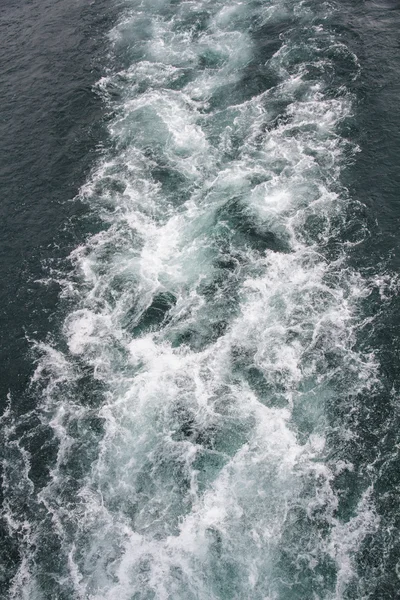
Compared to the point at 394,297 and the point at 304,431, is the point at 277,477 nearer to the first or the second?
the point at 304,431

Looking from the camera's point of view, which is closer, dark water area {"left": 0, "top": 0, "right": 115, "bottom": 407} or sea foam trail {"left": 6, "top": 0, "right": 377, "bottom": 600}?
sea foam trail {"left": 6, "top": 0, "right": 377, "bottom": 600}

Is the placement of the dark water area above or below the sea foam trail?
above

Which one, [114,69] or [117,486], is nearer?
[117,486]

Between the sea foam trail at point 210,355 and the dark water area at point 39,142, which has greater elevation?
the dark water area at point 39,142

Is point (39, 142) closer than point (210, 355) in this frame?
No

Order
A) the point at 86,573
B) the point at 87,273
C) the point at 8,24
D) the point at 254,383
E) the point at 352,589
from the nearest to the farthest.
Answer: the point at 352,589 → the point at 86,573 → the point at 254,383 → the point at 87,273 → the point at 8,24

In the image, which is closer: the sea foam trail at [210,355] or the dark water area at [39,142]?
the sea foam trail at [210,355]

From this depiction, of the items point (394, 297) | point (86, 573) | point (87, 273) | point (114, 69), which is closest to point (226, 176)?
point (87, 273)

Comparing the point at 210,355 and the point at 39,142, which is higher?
the point at 39,142
